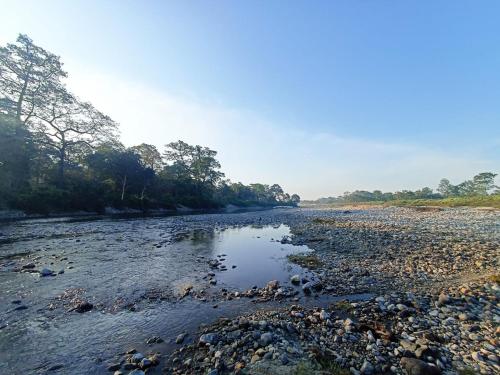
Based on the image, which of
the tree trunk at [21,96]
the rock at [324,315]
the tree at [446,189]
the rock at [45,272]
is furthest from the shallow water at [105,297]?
the tree at [446,189]

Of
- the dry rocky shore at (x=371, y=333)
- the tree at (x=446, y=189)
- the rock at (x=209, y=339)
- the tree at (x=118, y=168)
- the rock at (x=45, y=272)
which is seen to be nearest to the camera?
the dry rocky shore at (x=371, y=333)

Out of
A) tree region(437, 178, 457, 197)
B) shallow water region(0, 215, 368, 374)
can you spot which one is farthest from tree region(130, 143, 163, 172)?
tree region(437, 178, 457, 197)

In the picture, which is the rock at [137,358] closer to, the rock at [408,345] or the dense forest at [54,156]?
the rock at [408,345]

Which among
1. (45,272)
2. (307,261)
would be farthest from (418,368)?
(45,272)

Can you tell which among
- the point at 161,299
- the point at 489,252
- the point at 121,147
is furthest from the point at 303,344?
the point at 121,147

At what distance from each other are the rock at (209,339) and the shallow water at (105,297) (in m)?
0.62

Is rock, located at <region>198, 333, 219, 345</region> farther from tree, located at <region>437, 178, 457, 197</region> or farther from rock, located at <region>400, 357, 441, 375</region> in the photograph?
tree, located at <region>437, 178, 457, 197</region>

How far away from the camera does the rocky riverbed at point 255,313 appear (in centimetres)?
383

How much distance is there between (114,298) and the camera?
6.77m

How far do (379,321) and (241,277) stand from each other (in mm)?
5007

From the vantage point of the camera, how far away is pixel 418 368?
346 cm

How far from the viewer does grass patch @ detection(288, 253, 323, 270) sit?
33.1ft

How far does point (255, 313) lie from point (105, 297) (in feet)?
15.0

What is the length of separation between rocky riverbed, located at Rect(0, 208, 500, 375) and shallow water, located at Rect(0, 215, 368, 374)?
0.04m
